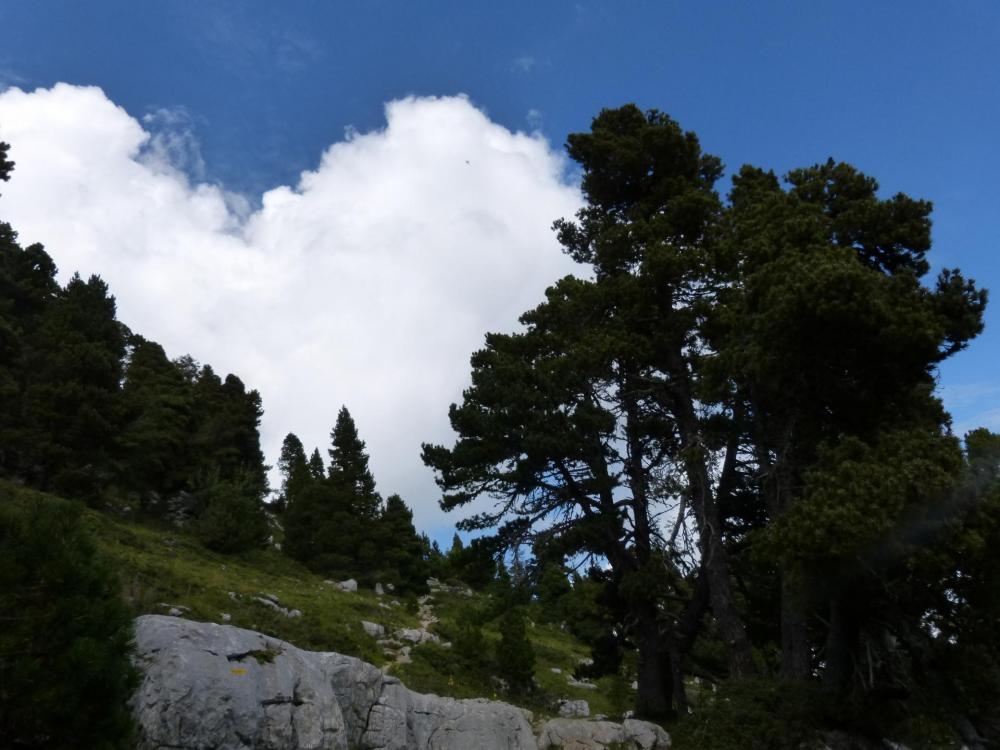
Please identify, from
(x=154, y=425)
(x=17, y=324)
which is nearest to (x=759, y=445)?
(x=154, y=425)

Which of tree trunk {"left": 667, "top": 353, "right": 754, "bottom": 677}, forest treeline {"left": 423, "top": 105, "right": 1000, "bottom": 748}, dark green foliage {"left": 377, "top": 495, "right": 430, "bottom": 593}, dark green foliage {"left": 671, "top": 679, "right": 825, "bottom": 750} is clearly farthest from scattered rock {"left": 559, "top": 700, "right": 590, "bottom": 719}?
dark green foliage {"left": 377, "top": 495, "right": 430, "bottom": 593}

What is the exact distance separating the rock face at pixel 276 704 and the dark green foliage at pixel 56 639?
2391mm

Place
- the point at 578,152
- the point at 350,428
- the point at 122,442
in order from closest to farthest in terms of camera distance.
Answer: the point at 578,152
the point at 122,442
the point at 350,428

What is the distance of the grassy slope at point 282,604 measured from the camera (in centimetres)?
1977

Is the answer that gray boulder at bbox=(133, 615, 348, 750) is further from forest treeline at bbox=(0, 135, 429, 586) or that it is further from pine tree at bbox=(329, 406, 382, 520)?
pine tree at bbox=(329, 406, 382, 520)

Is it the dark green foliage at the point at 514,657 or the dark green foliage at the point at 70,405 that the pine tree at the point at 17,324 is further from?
the dark green foliage at the point at 514,657

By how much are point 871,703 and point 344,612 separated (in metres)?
→ 19.1

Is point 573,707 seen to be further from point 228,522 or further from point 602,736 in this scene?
point 228,522

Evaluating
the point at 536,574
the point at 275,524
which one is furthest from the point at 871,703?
the point at 275,524

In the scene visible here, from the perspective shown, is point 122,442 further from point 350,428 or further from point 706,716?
point 706,716

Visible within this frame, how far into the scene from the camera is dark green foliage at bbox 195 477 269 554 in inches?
1291

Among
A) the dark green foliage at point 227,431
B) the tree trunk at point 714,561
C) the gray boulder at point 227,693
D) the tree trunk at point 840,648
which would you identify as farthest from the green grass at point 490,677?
the dark green foliage at point 227,431

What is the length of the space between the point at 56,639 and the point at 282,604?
62.3ft

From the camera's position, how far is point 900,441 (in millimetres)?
11977
